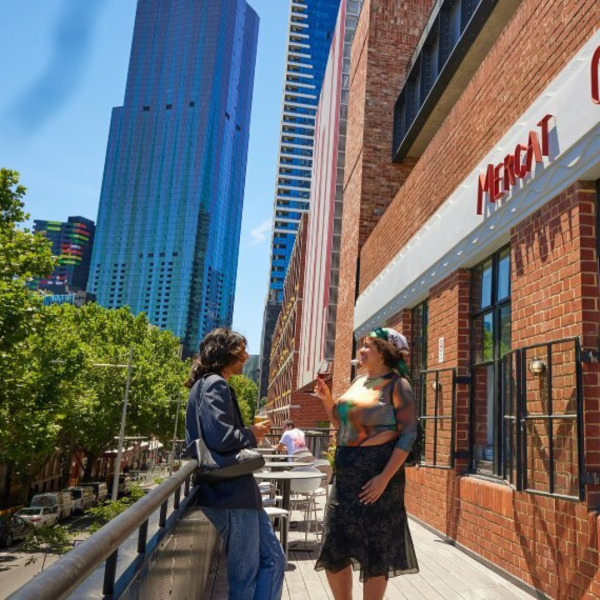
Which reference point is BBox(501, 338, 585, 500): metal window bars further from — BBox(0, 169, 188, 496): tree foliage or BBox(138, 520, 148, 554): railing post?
BBox(0, 169, 188, 496): tree foliage

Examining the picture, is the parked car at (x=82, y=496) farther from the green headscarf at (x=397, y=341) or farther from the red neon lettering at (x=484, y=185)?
the green headscarf at (x=397, y=341)

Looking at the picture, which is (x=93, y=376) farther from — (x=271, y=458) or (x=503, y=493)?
(x=503, y=493)

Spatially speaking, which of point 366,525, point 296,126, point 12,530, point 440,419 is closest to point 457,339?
point 440,419

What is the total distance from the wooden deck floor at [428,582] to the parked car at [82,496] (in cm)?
3494

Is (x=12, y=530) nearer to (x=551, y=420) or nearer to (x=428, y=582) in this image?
(x=428, y=582)

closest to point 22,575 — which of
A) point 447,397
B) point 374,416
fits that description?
point 447,397

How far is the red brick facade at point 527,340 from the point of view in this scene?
438 cm

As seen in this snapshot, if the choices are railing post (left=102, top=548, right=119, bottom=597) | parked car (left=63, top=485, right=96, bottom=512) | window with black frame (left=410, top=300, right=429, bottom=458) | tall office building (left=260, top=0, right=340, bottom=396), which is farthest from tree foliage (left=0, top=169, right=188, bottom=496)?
tall office building (left=260, top=0, right=340, bottom=396)

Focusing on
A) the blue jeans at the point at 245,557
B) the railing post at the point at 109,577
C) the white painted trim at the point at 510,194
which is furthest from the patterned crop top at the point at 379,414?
the white painted trim at the point at 510,194

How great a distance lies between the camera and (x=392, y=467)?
133 inches

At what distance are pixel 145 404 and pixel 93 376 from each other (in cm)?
530

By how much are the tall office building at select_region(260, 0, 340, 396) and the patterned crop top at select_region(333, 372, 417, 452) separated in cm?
12261

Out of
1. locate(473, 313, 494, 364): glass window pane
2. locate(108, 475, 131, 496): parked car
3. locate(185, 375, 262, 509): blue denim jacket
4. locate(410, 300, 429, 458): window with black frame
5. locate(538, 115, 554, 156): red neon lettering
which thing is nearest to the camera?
locate(185, 375, 262, 509): blue denim jacket

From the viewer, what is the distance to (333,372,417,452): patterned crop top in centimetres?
347
